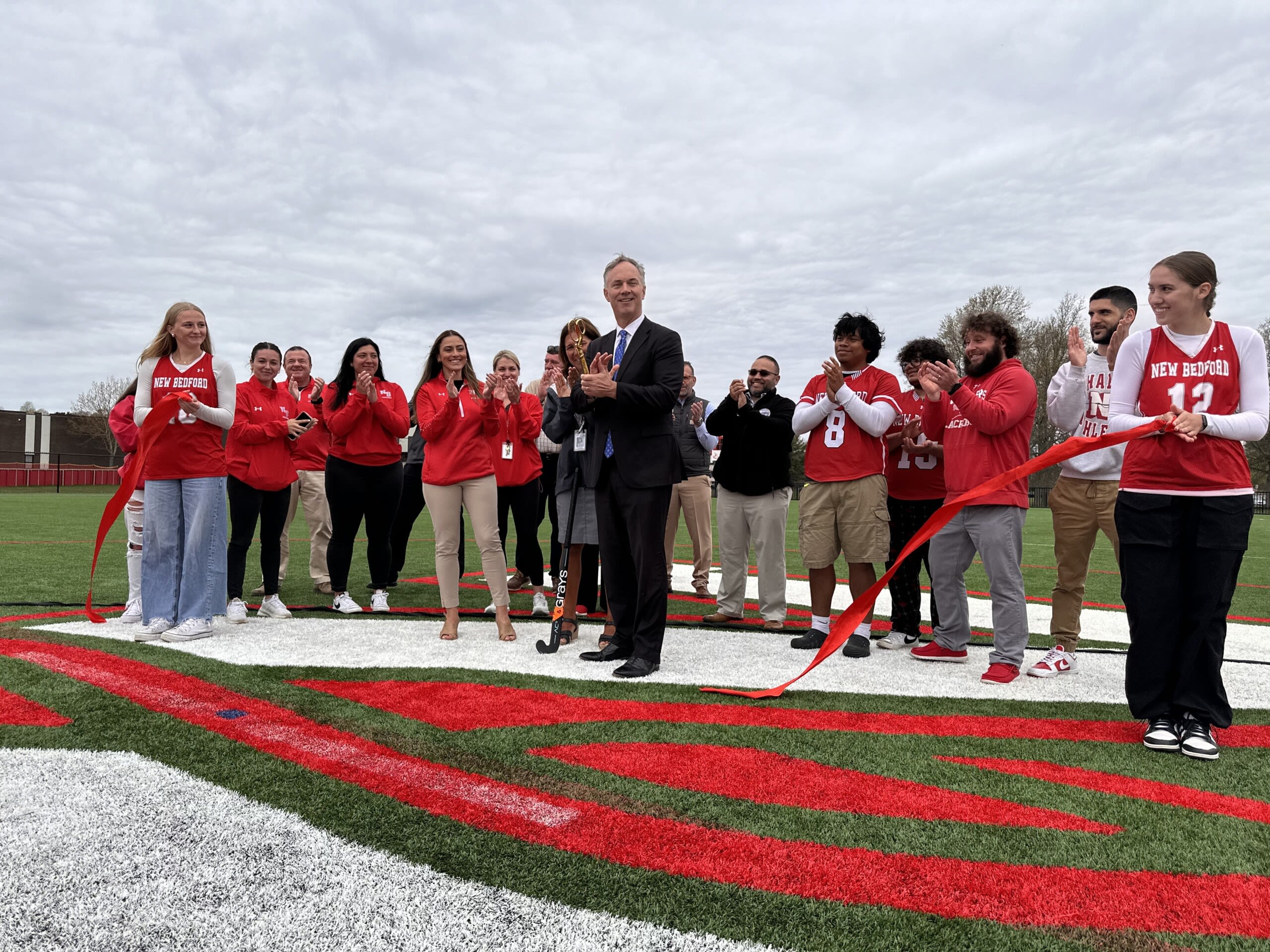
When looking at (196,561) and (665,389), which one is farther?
(196,561)

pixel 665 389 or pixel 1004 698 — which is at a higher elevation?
pixel 665 389

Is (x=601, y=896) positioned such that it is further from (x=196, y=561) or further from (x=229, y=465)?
(x=229, y=465)

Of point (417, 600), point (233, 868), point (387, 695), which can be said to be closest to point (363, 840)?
point (233, 868)

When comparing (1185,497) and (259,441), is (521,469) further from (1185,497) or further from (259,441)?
(1185,497)

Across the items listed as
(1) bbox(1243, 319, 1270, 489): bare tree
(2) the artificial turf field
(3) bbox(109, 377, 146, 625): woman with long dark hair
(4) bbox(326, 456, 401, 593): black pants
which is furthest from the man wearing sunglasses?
(1) bbox(1243, 319, 1270, 489): bare tree

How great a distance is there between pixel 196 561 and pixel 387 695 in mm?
2222

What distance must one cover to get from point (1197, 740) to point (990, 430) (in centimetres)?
182

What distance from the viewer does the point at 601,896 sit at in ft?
6.42

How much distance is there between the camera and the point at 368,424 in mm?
6297

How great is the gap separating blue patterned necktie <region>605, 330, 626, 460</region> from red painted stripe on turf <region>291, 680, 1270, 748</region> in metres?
1.45

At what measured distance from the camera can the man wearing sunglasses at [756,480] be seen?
20.9 ft

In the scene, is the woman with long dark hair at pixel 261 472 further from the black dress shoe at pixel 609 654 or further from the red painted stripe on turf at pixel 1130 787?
the red painted stripe on turf at pixel 1130 787

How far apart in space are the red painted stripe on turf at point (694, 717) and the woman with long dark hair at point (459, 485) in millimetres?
1567

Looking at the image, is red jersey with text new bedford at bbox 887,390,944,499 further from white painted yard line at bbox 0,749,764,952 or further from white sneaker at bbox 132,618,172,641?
white sneaker at bbox 132,618,172,641
